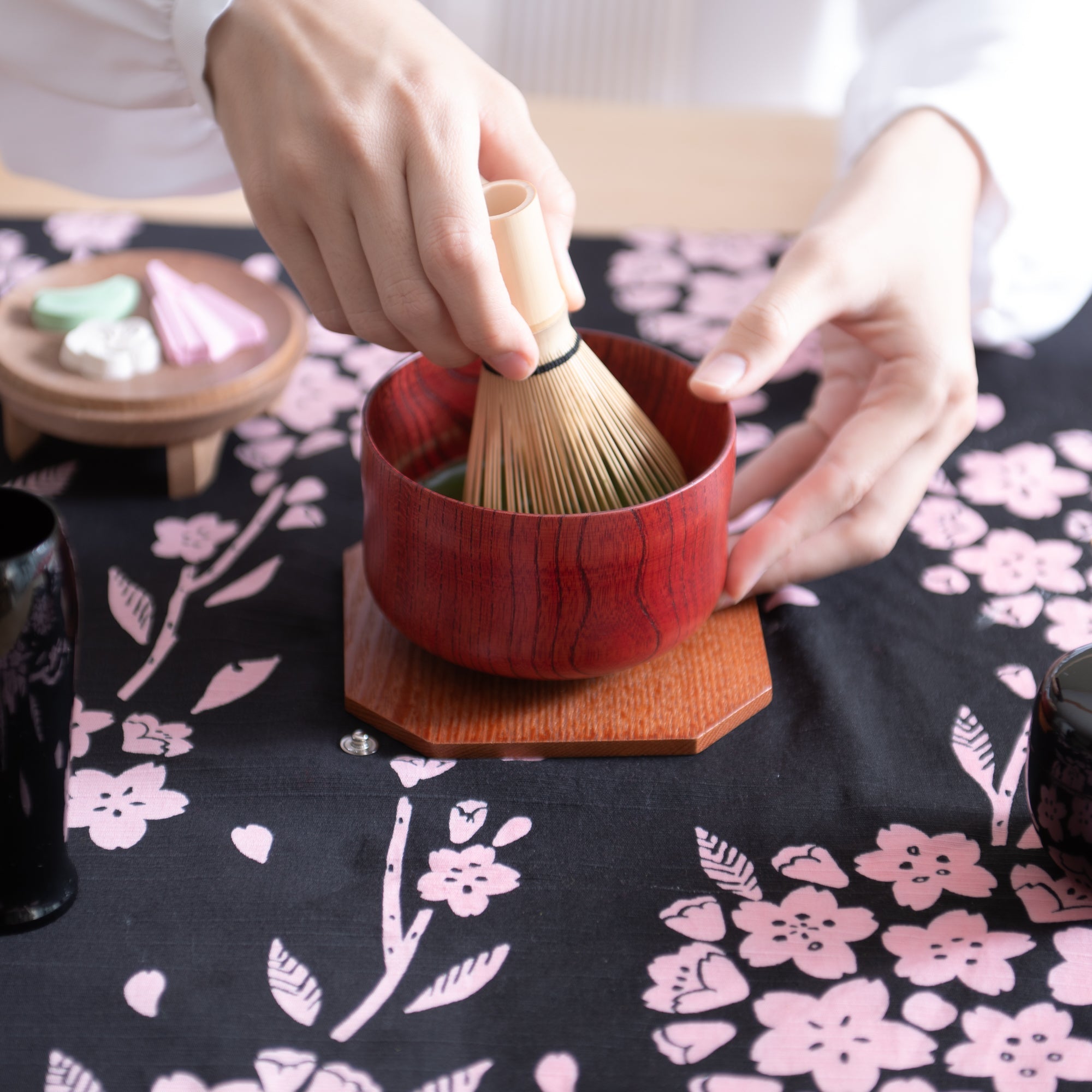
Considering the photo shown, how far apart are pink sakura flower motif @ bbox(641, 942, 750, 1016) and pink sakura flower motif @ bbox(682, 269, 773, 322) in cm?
47

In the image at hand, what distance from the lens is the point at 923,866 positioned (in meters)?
0.41

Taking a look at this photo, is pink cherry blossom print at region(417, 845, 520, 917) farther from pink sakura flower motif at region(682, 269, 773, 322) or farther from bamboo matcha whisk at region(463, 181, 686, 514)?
pink sakura flower motif at region(682, 269, 773, 322)

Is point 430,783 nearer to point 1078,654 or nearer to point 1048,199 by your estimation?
point 1078,654

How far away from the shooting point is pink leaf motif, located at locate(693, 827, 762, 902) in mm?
398

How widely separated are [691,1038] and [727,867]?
7cm

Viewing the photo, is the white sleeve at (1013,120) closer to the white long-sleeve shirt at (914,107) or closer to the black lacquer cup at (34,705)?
the white long-sleeve shirt at (914,107)

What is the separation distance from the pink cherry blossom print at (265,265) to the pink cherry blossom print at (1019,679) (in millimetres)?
530

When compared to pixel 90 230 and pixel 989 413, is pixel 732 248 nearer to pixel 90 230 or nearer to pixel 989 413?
pixel 989 413

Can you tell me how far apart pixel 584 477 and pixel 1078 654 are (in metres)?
0.19

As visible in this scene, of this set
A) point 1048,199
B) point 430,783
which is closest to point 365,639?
point 430,783

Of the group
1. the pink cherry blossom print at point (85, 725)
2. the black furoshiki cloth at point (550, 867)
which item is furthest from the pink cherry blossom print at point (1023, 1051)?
the pink cherry blossom print at point (85, 725)

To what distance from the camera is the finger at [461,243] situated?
1.30 ft

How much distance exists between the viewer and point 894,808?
1.41 ft

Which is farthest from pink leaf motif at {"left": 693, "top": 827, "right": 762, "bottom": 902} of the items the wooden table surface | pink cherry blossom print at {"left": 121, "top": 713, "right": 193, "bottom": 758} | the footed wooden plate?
the wooden table surface
